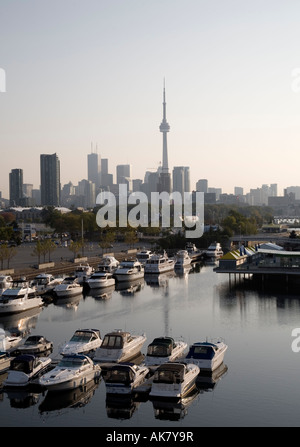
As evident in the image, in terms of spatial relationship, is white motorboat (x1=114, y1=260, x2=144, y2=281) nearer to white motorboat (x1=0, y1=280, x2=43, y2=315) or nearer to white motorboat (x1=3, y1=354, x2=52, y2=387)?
white motorboat (x1=0, y1=280, x2=43, y2=315)

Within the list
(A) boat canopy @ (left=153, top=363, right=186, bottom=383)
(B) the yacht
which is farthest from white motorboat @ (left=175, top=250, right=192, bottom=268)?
(A) boat canopy @ (left=153, top=363, right=186, bottom=383)

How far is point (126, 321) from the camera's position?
3053 cm

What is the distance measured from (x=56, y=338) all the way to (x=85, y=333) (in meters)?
2.93

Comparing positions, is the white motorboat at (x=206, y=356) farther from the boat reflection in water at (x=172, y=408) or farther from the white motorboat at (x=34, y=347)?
the white motorboat at (x=34, y=347)

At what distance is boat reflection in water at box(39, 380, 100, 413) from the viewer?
18.5m

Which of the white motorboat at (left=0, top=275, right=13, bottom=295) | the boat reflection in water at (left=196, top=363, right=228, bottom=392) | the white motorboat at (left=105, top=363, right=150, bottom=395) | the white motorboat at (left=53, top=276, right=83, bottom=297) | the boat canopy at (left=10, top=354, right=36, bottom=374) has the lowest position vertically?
the boat reflection in water at (left=196, top=363, right=228, bottom=392)

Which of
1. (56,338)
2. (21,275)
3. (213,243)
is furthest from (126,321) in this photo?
(213,243)

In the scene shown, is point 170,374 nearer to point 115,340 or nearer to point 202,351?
point 202,351

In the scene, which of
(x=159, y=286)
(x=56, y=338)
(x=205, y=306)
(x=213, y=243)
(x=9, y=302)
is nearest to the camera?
(x=56, y=338)

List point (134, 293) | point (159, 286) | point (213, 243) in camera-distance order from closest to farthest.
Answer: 1. point (134, 293)
2. point (159, 286)
3. point (213, 243)

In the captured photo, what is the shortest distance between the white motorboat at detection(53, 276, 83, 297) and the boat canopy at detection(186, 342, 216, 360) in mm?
16786

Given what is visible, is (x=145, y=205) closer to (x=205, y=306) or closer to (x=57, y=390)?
(x=205, y=306)

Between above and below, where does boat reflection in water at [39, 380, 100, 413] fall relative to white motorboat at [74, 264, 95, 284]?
below

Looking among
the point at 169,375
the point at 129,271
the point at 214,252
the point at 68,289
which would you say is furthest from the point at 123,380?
the point at 214,252
